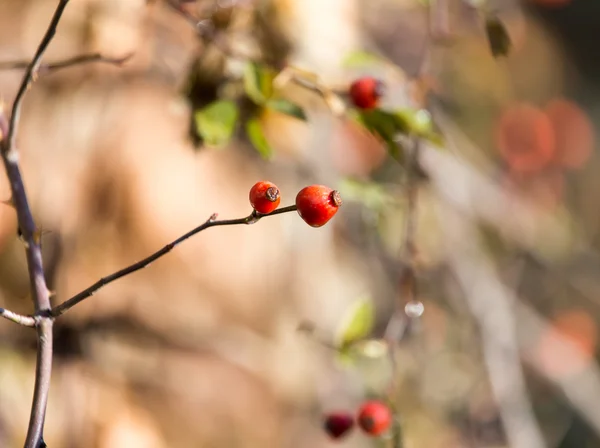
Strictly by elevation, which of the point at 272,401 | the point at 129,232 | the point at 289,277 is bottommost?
the point at 272,401

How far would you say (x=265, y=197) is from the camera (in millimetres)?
435

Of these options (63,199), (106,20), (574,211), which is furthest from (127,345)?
(574,211)

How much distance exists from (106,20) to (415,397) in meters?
1.19

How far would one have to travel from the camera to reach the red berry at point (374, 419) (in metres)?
0.73

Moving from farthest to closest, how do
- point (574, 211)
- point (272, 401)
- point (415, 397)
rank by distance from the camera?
1. point (574, 211)
2. point (415, 397)
3. point (272, 401)

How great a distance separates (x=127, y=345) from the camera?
2.98 ft

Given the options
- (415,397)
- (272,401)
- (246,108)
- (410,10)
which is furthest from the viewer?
(410,10)

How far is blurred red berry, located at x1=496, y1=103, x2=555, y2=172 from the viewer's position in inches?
76.5

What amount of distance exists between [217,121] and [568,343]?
1465mm

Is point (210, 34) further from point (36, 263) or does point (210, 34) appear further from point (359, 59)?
point (36, 263)

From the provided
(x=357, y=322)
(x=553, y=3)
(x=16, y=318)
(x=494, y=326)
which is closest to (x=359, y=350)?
(x=357, y=322)

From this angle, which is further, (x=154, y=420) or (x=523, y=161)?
(x=523, y=161)

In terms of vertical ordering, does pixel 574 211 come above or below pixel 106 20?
below

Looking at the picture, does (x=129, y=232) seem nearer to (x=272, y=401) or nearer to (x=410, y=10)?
(x=272, y=401)
